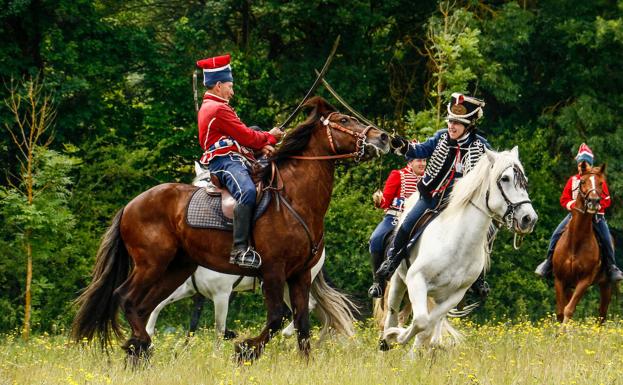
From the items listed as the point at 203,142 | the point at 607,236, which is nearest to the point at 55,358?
the point at 203,142

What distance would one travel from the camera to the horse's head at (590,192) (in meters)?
14.5

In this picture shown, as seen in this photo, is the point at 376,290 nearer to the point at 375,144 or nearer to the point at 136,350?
the point at 375,144

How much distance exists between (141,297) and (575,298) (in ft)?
21.2

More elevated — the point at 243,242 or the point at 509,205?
the point at 509,205

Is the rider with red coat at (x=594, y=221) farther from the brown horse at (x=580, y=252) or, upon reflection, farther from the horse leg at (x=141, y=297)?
the horse leg at (x=141, y=297)

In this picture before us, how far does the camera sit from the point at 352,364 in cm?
970

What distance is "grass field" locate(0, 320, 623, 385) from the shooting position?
8766 mm

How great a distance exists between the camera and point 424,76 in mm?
28234

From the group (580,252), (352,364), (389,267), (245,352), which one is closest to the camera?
(352,364)

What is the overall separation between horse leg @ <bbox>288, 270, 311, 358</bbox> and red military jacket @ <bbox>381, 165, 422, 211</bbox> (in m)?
3.07

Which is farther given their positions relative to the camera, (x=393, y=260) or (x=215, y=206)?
(x=393, y=260)

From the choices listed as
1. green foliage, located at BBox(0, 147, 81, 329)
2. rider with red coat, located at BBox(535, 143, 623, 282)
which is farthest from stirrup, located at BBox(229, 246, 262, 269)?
green foliage, located at BBox(0, 147, 81, 329)

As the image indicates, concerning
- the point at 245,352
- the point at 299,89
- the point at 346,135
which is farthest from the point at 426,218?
the point at 299,89

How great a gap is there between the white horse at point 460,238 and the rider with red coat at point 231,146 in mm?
1757
